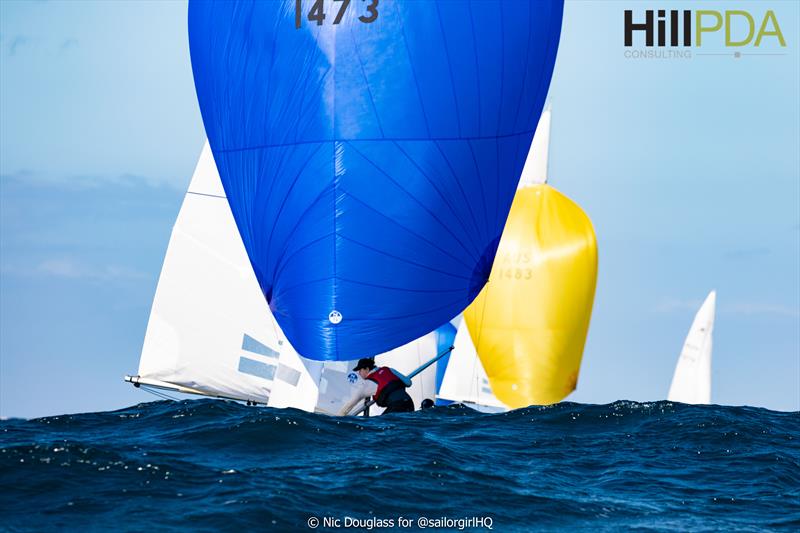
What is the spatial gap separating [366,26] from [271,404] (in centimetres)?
473

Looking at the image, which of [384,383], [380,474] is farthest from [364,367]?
[380,474]

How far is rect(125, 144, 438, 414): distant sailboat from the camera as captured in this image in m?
19.1

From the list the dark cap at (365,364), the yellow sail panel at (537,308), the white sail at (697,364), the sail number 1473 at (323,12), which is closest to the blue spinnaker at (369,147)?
the sail number 1473 at (323,12)

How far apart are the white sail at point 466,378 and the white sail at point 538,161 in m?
3.66

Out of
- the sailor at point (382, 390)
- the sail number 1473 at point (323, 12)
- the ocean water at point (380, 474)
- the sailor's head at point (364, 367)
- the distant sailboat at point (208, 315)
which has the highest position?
the sail number 1473 at point (323, 12)

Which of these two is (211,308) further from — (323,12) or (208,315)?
(323,12)

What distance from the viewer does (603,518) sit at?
27.6 ft

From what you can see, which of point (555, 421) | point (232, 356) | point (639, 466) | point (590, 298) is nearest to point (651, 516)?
point (639, 466)

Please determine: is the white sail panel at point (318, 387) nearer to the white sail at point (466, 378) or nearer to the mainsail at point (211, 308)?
the mainsail at point (211, 308)

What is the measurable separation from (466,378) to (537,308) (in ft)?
8.24

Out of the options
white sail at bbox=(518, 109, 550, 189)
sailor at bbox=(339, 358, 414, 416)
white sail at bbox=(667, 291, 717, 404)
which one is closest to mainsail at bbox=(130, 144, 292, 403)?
sailor at bbox=(339, 358, 414, 416)

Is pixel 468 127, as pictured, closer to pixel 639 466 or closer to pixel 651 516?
pixel 639 466

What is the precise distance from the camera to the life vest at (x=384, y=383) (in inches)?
533

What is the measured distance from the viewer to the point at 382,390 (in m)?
13.6
